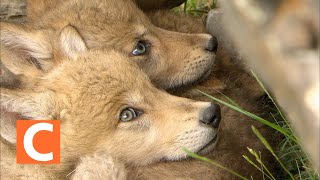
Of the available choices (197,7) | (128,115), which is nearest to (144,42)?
(128,115)

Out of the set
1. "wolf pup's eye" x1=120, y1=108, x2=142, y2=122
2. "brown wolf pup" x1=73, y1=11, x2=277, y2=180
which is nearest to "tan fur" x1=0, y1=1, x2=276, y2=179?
"brown wolf pup" x1=73, y1=11, x2=277, y2=180

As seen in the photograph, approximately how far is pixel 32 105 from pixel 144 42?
0.81 metres

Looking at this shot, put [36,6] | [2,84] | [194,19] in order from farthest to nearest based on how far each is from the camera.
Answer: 1. [194,19]
2. [36,6]
3. [2,84]

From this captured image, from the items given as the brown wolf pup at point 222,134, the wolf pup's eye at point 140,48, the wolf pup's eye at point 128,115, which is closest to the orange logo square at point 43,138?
the brown wolf pup at point 222,134

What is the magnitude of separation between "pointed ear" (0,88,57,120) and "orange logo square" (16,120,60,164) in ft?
0.12

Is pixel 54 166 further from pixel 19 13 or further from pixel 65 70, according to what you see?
pixel 19 13

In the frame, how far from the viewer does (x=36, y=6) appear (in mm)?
3381

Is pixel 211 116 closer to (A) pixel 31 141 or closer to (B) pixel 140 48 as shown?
(B) pixel 140 48

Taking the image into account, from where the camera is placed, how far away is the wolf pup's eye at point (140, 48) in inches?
117

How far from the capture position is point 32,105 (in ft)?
8.29

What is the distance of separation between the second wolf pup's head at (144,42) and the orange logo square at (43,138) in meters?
0.57

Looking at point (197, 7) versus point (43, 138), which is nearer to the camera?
point (43, 138)

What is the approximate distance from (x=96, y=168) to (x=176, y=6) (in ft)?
7.12

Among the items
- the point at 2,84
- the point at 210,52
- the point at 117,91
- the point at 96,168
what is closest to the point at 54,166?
the point at 96,168
